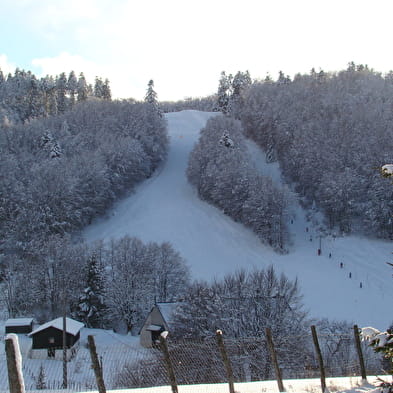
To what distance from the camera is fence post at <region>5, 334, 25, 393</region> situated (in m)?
4.90

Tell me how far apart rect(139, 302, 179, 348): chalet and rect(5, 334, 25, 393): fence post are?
76.4 ft

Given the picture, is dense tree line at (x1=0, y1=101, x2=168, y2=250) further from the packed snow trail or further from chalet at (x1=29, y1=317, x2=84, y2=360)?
chalet at (x1=29, y1=317, x2=84, y2=360)

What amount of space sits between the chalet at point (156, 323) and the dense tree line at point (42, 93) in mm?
73152

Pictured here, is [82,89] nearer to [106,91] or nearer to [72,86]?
[72,86]

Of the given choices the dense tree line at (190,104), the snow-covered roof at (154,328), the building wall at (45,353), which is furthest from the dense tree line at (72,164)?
the dense tree line at (190,104)

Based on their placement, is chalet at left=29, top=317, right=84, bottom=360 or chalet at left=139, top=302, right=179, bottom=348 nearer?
chalet at left=29, top=317, right=84, bottom=360

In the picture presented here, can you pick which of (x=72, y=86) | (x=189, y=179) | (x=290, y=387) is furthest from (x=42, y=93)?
(x=290, y=387)

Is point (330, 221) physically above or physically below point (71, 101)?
below

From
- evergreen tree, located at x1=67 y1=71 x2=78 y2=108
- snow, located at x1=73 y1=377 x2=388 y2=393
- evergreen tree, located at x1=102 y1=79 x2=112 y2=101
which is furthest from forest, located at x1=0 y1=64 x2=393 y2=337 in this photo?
snow, located at x1=73 y1=377 x2=388 y2=393

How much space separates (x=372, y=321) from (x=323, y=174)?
86.5 feet

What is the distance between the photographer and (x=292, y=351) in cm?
1606

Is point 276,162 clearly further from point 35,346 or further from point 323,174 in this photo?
point 35,346

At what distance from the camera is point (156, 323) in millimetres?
29531

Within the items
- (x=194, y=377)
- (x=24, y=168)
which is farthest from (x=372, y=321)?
(x=24, y=168)
